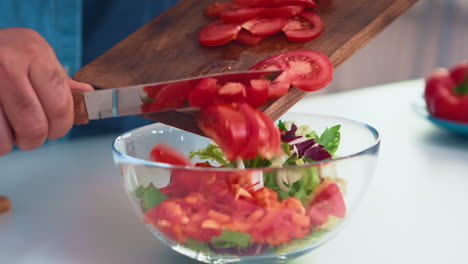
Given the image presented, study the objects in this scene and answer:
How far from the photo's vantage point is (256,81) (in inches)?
30.4

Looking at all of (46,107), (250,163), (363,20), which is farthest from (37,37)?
(363,20)

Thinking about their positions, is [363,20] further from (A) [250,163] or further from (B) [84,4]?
(B) [84,4]

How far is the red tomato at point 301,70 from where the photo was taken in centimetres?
83

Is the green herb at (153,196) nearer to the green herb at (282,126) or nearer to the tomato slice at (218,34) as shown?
the green herb at (282,126)

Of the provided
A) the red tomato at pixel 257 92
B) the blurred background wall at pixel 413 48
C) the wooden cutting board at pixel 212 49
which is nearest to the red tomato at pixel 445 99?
the wooden cutting board at pixel 212 49

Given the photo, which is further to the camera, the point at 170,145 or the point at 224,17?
the point at 224,17

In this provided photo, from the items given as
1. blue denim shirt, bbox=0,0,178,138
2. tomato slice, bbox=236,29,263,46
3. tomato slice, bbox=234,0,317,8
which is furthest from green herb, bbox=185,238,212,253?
blue denim shirt, bbox=0,0,178,138

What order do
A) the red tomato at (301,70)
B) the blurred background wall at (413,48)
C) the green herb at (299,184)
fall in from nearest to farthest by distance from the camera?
the green herb at (299,184), the red tomato at (301,70), the blurred background wall at (413,48)

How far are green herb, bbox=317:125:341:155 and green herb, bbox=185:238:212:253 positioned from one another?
285mm

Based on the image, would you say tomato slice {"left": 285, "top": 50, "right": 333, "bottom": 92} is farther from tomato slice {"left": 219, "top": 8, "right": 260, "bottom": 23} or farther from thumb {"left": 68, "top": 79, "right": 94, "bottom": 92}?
thumb {"left": 68, "top": 79, "right": 94, "bottom": 92}

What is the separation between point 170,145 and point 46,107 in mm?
193

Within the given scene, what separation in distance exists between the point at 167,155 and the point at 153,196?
0.59 ft

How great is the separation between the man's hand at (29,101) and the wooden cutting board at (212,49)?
0.25 metres

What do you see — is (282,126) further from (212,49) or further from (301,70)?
(212,49)
